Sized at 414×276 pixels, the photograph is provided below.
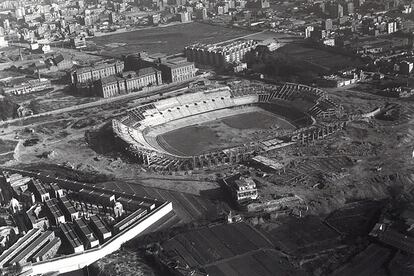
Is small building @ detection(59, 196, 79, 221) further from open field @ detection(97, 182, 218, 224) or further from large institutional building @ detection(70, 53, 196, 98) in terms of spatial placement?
large institutional building @ detection(70, 53, 196, 98)

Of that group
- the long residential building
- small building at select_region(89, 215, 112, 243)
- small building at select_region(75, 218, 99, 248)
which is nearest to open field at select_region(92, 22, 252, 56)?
the long residential building

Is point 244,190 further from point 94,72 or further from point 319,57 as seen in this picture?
point 94,72

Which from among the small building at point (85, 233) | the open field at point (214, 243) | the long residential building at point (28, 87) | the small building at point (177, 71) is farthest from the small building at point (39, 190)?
the long residential building at point (28, 87)

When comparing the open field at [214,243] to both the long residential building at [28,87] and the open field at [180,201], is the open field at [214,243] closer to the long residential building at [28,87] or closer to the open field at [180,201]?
the open field at [180,201]

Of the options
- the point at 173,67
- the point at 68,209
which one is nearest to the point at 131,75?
the point at 173,67

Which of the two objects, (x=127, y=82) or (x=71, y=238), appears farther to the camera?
(x=127, y=82)

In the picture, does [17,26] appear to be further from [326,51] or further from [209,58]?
[326,51]

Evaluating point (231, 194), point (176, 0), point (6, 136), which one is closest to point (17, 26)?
point (176, 0)
